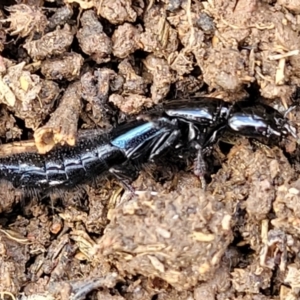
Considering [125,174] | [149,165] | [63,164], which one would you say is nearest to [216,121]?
[149,165]

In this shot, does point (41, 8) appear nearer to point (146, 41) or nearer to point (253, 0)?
point (146, 41)

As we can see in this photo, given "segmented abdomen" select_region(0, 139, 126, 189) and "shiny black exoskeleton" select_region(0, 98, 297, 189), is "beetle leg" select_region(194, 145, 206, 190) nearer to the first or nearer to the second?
"shiny black exoskeleton" select_region(0, 98, 297, 189)

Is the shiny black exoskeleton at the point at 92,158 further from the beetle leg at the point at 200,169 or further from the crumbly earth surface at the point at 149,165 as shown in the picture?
the beetle leg at the point at 200,169

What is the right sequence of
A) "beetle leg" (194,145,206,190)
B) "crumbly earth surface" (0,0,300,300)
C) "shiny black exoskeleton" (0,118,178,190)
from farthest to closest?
"shiny black exoskeleton" (0,118,178,190), "beetle leg" (194,145,206,190), "crumbly earth surface" (0,0,300,300)

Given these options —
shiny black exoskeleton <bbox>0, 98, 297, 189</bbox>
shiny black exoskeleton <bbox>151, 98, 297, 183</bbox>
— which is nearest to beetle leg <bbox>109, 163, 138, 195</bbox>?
shiny black exoskeleton <bbox>0, 98, 297, 189</bbox>

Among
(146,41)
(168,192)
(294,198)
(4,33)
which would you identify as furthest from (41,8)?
(294,198)

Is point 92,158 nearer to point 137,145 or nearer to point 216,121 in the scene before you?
point 137,145
